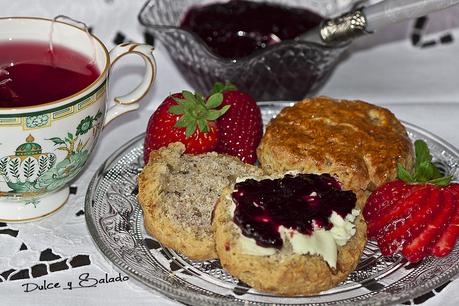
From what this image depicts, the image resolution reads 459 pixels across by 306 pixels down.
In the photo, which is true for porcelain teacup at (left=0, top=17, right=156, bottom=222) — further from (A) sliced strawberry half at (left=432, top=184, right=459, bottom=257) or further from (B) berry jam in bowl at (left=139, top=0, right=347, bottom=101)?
(A) sliced strawberry half at (left=432, top=184, right=459, bottom=257)

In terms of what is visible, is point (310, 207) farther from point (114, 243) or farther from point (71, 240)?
point (71, 240)

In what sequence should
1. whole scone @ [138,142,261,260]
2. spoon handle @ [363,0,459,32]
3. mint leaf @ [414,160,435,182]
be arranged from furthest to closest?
1. spoon handle @ [363,0,459,32]
2. mint leaf @ [414,160,435,182]
3. whole scone @ [138,142,261,260]

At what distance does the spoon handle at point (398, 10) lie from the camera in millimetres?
2828

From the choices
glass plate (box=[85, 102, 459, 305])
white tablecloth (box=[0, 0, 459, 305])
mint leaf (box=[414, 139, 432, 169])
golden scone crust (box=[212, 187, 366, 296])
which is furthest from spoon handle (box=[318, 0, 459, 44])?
golden scone crust (box=[212, 187, 366, 296])

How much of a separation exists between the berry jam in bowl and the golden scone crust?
1.01 metres

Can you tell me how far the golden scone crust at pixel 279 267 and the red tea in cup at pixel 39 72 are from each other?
63 cm

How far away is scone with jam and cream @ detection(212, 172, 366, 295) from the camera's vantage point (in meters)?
2.07

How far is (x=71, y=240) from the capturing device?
8.01ft

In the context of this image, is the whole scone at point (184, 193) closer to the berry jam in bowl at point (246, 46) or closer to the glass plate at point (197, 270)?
the glass plate at point (197, 270)

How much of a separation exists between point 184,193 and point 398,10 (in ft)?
3.68

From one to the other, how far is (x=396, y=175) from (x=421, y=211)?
0.22 meters

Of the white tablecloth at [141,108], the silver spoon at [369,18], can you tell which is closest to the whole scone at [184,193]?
the white tablecloth at [141,108]

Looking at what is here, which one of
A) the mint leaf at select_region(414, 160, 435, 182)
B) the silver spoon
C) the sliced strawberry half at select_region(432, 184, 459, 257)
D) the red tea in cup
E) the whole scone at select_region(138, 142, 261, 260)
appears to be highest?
the silver spoon

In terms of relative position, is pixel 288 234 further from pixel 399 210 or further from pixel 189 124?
pixel 189 124
